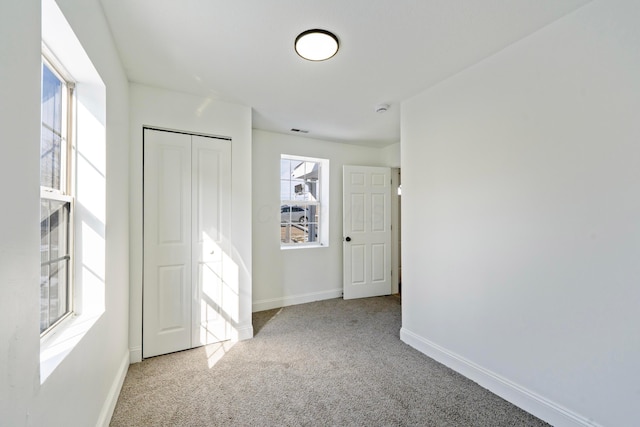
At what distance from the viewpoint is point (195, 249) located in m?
2.75

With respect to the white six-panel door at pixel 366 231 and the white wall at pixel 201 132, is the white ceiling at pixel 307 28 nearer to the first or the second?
the white wall at pixel 201 132

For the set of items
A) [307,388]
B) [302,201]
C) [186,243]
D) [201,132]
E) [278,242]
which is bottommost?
[307,388]

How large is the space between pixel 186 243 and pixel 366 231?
8.64 feet

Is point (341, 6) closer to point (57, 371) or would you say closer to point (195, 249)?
point (57, 371)

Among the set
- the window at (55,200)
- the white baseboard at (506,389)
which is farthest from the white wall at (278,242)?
the window at (55,200)

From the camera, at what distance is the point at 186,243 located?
8.90 feet

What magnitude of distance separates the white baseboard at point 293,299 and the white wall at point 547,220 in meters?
1.93

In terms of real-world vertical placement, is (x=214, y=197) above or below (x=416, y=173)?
below

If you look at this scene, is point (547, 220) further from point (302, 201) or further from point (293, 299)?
point (293, 299)

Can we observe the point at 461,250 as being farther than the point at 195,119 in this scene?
No

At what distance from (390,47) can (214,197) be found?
81.3 inches

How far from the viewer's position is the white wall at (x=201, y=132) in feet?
8.16

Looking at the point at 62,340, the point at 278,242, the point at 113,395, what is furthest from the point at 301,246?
the point at 62,340

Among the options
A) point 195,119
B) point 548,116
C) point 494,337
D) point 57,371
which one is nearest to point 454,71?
point 548,116
